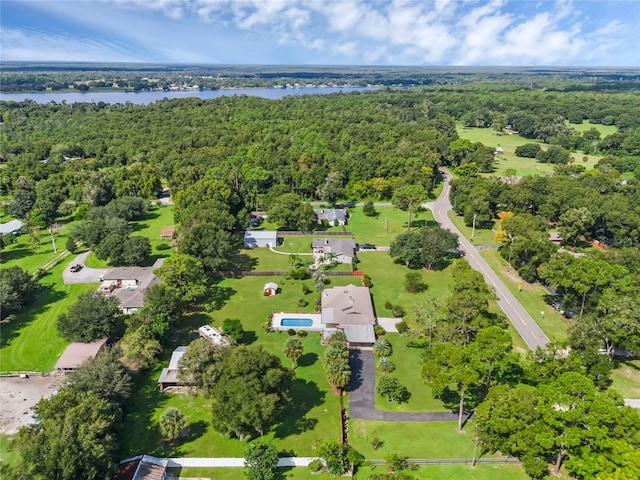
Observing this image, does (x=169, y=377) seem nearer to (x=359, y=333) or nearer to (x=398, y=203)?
(x=359, y=333)

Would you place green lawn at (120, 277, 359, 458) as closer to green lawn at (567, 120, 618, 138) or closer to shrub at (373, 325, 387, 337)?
shrub at (373, 325, 387, 337)

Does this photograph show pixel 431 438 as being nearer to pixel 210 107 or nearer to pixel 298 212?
pixel 298 212

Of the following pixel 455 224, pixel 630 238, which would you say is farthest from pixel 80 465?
pixel 630 238

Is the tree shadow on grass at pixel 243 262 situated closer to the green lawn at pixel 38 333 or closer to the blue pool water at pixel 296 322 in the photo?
the blue pool water at pixel 296 322

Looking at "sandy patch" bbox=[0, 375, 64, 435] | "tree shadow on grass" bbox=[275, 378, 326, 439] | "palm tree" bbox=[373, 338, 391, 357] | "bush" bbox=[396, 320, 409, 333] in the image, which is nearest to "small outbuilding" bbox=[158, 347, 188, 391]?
"sandy patch" bbox=[0, 375, 64, 435]

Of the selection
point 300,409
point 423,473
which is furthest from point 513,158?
point 423,473

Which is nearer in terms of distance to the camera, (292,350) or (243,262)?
(292,350)

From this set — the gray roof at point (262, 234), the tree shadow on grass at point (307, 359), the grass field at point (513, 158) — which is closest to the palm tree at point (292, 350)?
the tree shadow on grass at point (307, 359)
